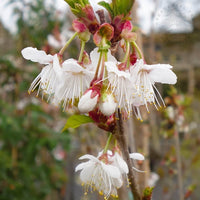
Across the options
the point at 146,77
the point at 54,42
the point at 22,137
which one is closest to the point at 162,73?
the point at 146,77


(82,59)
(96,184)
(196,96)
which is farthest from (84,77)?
(196,96)

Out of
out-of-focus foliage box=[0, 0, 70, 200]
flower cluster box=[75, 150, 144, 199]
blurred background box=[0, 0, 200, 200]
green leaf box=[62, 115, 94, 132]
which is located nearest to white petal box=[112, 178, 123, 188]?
flower cluster box=[75, 150, 144, 199]

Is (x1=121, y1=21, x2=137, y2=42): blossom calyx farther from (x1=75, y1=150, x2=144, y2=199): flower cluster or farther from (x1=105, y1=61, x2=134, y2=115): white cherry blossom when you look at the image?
(x1=75, y1=150, x2=144, y2=199): flower cluster

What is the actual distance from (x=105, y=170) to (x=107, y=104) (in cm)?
11

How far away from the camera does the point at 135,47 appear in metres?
0.39

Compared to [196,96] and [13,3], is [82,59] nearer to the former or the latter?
[13,3]

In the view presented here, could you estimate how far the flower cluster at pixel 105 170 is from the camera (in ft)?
1.26

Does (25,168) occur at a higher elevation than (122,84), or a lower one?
lower

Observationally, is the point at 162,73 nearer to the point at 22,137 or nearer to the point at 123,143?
the point at 123,143

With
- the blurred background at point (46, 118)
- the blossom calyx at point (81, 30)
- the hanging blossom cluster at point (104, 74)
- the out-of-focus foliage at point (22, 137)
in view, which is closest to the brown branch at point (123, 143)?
the hanging blossom cluster at point (104, 74)

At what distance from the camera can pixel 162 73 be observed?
40cm

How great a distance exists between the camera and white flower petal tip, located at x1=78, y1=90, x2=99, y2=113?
335 mm

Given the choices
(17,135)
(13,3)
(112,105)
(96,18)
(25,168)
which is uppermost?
(13,3)

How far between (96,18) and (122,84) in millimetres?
97
